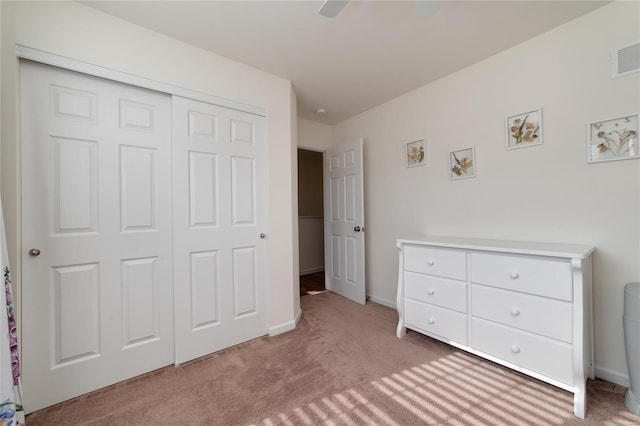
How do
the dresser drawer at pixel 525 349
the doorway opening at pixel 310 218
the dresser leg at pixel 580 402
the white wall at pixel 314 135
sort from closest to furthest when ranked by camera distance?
the dresser leg at pixel 580 402 < the dresser drawer at pixel 525 349 < the white wall at pixel 314 135 < the doorway opening at pixel 310 218

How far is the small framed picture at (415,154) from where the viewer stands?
267 cm

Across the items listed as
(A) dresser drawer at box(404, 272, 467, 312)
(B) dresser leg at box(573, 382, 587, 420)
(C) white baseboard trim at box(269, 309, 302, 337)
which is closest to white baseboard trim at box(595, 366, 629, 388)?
(B) dresser leg at box(573, 382, 587, 420)

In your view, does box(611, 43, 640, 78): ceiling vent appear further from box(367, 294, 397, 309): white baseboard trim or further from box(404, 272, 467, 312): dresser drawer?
box(367, 294, 397, 309): white baseboard trim

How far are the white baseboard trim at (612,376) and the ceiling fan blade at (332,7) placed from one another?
2821 millimetres

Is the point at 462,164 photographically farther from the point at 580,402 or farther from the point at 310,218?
the point at 310,218

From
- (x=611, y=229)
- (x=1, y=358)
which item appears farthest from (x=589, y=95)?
(x=1, y=358)

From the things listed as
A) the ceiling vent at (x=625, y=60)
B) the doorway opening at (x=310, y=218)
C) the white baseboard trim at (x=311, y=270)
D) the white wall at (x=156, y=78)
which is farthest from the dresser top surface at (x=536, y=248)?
the white baseboard trim at (x=311, y=270)

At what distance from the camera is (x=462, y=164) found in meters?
2.38

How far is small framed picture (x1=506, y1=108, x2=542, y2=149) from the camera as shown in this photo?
1932 mm

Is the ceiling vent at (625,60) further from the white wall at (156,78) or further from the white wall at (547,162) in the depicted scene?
the white wall at (156,78)

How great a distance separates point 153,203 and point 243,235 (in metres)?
0.71

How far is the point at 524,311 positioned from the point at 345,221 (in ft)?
6.80

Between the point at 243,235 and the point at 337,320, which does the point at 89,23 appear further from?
the point at 337,320

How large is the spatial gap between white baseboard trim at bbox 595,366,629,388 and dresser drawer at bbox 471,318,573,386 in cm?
54
